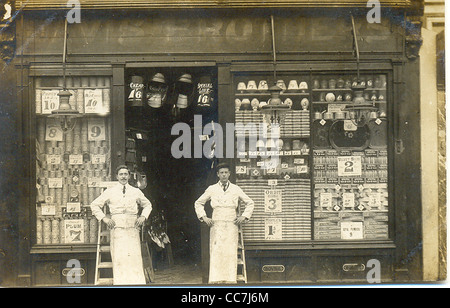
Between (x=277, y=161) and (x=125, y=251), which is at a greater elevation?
(x=277, y=161)

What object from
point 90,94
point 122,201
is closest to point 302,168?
point 122,201

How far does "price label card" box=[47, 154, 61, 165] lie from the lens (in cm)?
804

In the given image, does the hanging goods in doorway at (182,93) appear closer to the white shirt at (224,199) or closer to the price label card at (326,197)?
the white shirt at (224,199)

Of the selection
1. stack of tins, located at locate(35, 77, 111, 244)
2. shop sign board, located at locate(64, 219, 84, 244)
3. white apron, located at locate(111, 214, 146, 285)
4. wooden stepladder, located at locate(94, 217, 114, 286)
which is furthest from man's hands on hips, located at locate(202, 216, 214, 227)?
shop sign board, located at locate(64, 219, 84, 244)

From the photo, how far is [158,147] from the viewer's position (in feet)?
29.3

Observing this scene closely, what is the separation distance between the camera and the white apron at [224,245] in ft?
25.5

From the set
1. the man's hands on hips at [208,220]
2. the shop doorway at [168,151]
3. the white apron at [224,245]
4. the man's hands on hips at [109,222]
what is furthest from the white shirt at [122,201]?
the white apron at [224,245]

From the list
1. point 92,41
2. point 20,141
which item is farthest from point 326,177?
point 20,141

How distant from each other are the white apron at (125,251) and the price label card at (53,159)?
122cm

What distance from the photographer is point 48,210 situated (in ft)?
26.3

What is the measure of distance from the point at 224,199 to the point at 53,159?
103 inches

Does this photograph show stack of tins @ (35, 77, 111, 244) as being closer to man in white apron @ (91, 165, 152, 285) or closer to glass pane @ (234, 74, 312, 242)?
man in white apron @ (91, 165, 152, 285)

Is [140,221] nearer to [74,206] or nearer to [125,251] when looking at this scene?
[125,251]
